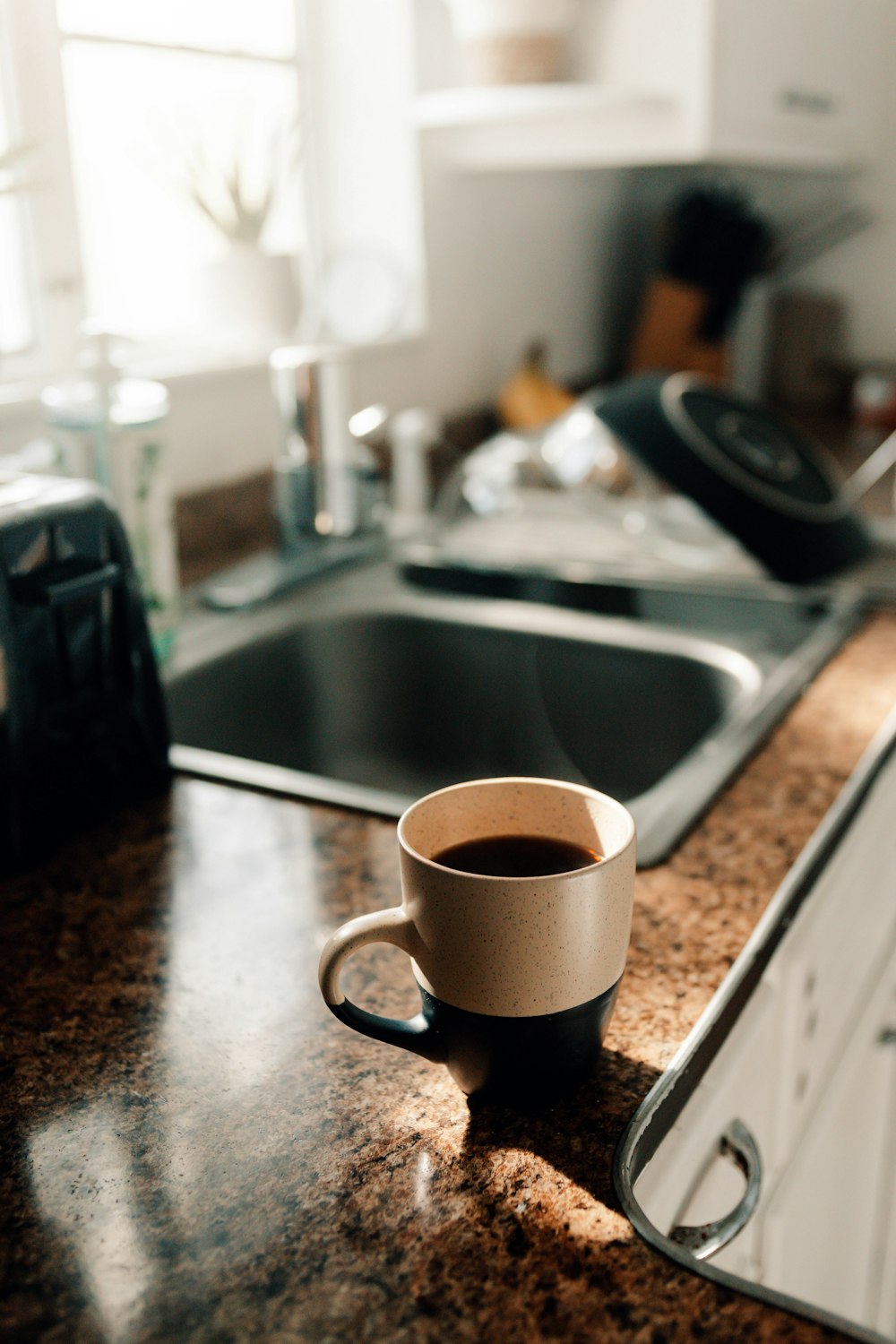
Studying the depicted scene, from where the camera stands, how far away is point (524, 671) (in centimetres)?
120

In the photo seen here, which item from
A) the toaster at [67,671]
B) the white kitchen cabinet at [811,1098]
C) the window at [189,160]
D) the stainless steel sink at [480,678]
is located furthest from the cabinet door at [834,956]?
the window at [189,160]

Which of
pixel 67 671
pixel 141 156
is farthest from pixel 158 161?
pixel 67 671

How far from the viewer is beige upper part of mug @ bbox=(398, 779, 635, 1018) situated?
481 mm

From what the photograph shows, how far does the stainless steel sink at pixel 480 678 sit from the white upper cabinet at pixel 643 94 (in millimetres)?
663

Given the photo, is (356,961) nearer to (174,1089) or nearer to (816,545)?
(174,1089)

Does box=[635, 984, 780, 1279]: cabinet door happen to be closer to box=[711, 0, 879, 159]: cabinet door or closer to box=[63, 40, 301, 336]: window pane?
box=[63, 40, 301, 336]: window pane

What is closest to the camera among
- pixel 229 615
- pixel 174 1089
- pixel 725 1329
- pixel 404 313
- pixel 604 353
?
pixel 725 1329

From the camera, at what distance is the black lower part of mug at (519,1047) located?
19.8 inches

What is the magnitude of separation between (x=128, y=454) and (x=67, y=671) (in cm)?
28

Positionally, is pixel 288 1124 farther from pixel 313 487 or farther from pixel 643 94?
pixel 643 94

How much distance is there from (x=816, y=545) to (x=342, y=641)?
1.67ft

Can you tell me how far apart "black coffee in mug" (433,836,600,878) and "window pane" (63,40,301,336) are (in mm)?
1013

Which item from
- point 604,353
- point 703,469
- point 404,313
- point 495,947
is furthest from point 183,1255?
point 604,353

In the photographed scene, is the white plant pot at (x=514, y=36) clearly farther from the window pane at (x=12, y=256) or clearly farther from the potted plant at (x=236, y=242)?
the window pane at (x=12, y=256)
